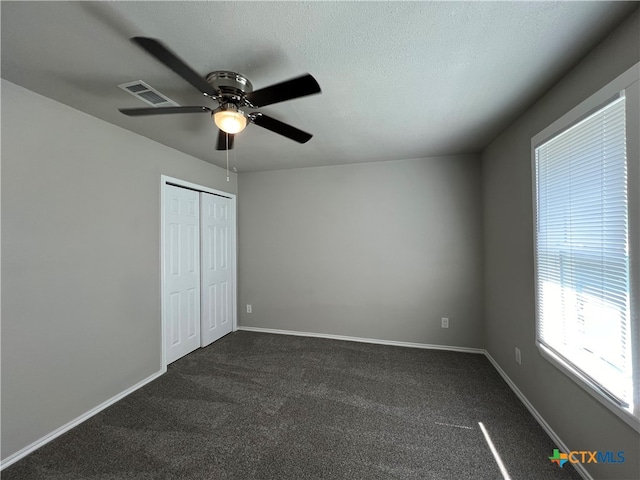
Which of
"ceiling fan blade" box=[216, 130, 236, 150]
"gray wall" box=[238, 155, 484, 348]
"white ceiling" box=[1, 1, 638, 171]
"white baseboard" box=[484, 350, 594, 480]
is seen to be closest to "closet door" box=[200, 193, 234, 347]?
"gray wall" box=[238, 155, 484, 348]

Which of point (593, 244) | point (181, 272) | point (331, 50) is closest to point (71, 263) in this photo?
point (181, 272)

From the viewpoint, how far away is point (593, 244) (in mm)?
1405

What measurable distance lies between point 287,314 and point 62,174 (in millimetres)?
2872

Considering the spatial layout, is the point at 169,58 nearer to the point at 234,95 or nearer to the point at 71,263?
the point at 234,95

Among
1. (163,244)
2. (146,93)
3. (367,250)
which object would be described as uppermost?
(146,93)

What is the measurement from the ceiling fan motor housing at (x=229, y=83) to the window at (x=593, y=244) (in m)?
1.94

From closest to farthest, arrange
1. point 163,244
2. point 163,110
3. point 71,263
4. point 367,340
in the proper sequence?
point 163,110 < point 71,263 < point 163,244 < point 367,340

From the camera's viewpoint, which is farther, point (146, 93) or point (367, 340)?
point (367, 340)

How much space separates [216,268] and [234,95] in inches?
103

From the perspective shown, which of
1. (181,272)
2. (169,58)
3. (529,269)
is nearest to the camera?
(169,58)

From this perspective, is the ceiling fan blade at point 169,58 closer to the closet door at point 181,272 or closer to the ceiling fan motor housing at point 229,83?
the ceiling fan motor housing at point 229,83

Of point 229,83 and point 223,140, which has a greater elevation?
point 229,83

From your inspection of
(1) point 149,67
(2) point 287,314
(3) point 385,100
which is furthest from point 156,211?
(3) point 385,100

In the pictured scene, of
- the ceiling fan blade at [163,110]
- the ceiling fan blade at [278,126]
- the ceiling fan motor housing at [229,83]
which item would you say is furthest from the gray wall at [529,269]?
the ceiling fan blade at [163,110]
